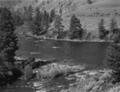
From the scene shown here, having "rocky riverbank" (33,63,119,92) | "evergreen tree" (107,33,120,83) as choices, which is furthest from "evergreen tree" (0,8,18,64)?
"evergreen tree" (107,33,120,83)

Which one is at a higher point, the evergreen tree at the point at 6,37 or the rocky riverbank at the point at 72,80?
the evergreen tree at the point at 6,37

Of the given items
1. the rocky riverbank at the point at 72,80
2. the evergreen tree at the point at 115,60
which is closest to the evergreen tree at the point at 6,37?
the rocky riverbank at the point at 72,80

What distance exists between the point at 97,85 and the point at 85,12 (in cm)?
14696

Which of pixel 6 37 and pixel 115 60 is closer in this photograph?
pixel 115 60

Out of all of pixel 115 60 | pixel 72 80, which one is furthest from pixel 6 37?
pixel 115 60

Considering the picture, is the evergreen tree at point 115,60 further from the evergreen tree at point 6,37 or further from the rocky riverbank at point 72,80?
the evergreen tree at point 6,37

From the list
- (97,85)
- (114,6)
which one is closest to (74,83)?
(97,85)

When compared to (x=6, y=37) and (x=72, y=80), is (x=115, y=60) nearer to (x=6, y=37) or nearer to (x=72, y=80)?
(x=72, y=80)

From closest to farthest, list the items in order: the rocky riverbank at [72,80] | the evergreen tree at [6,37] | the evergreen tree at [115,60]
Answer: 1. the rocky riverbank at [72,80]
2. the evergreen tree at [115,60]
3. the evergreen tree at [6,37]

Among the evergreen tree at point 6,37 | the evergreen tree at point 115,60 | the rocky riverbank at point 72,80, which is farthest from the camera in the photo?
the evergreen tree at point 6,37

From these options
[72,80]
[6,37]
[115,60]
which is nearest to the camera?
[115,60]

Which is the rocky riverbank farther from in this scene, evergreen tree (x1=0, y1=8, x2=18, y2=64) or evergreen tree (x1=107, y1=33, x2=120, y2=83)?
evergreen tree (x1=0, y1=8, x2=18, y2=64)

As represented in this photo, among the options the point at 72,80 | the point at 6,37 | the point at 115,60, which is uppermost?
the point at 6,37

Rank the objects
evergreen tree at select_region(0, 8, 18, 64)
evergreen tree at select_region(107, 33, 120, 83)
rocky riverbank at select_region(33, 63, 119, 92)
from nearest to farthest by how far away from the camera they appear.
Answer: rocky riverbank at select_region(33, 63, 119, 92)
evergreen tree at select_region(107, 33, 120, 83)
evergreen tree at select_region(0, 8, 18, 64)
